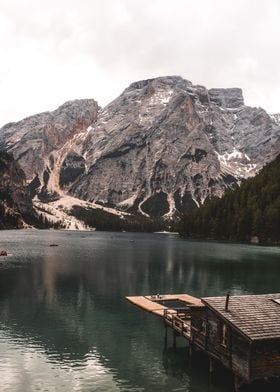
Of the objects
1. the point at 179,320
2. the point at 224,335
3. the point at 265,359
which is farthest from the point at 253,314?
the point at 179,320

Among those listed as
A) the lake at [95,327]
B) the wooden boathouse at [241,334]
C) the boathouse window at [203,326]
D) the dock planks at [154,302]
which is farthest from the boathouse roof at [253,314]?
the dock planks at [154,302]

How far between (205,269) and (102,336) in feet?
239

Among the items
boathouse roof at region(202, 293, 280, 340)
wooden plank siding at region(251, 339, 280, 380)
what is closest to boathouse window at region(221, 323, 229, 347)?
boathouse roof at region(202, 293, 280, 340)

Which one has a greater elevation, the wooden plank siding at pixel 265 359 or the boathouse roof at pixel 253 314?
the boathouse roof at pixel 253 314

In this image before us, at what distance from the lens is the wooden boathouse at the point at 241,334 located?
121 feet

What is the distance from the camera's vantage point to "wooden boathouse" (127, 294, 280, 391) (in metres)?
37.0

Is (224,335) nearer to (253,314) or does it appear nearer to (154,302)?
(253,314)

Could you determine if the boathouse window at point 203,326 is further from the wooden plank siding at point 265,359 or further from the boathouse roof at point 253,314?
the wooden plank siding at point 265,359

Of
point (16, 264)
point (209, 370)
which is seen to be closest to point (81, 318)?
point (209, 370)

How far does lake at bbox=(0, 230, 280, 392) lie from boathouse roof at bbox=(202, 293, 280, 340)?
612 cm

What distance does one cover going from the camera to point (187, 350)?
165ft

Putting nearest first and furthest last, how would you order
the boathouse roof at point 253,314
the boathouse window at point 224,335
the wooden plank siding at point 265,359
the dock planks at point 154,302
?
the wooden plank siding at point 265,359
the boathouse roof at point 253,314
the boathouse window at point 224,335
the dock planks at point 154,302

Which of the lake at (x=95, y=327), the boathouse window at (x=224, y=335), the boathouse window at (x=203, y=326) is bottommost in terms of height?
the lake at (x=95, y=327)

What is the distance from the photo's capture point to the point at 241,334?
122ft
